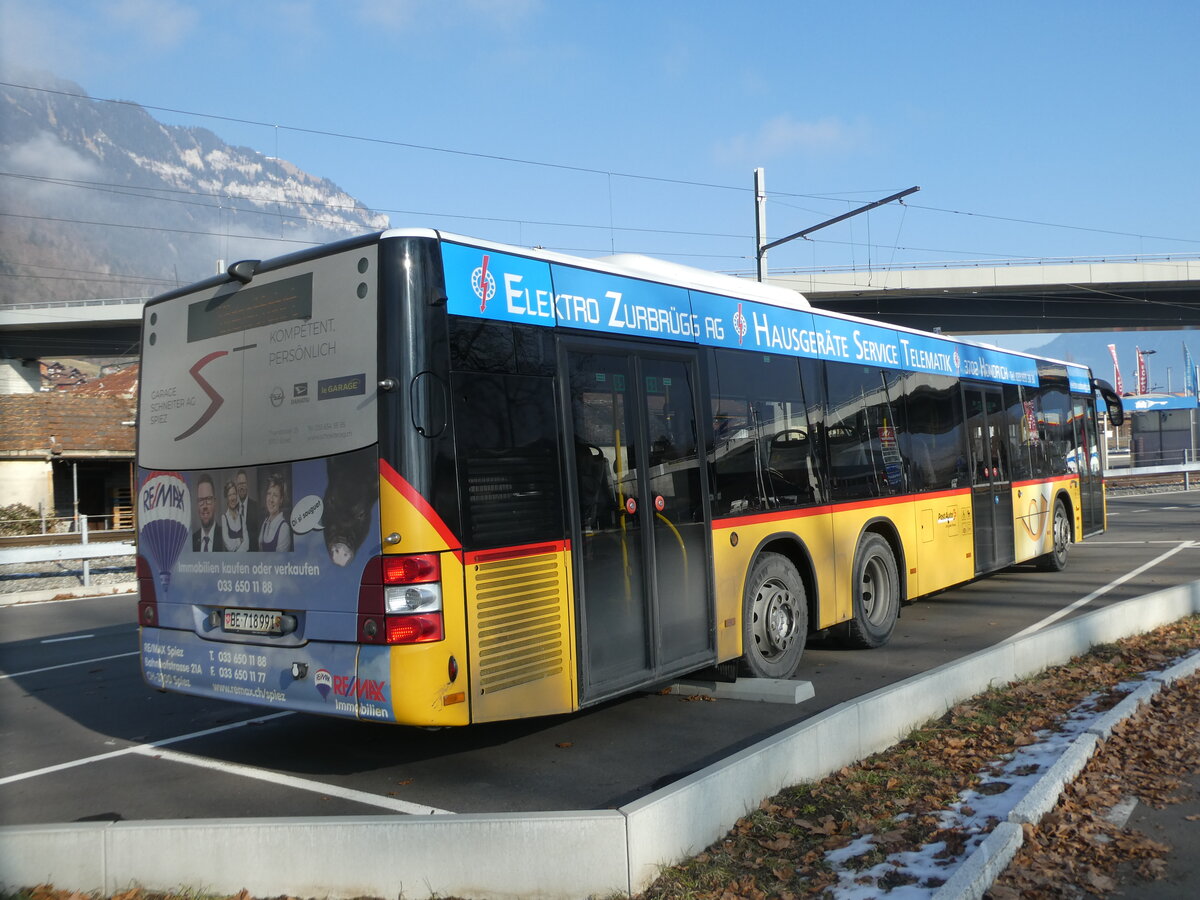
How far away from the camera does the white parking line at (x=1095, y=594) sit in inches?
427

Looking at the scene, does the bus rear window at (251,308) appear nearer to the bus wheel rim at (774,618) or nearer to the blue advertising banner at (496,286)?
the blue advertising banner at (496,286)

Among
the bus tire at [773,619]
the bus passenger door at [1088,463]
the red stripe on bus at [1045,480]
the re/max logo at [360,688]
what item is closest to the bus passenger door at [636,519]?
the bus tire at [773,619]

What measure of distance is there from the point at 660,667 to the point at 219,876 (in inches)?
132

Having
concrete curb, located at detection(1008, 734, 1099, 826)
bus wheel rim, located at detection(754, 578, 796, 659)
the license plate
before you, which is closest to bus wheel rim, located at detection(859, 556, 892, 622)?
bus wheel rim, located at detection(754, 578, 796, 659)

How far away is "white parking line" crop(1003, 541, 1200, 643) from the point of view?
427 inches

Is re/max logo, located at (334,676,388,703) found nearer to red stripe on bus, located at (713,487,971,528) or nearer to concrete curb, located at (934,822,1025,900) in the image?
concrete curb, located at (934,822,1025,900)

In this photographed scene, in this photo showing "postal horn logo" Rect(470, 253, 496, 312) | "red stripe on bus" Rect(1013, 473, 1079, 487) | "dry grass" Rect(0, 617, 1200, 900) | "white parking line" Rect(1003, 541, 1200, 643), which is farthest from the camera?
"red stripe on bus" Rect(1013, 473, 1079, 487)

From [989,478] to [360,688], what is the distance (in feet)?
32.6

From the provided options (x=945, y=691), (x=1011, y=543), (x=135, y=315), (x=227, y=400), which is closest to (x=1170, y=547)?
(x=1011, y=543)

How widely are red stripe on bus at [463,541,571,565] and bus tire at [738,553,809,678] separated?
2.39 meters

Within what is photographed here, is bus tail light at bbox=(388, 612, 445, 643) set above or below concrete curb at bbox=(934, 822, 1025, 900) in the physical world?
above

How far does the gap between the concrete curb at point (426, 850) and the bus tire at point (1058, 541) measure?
1174cm

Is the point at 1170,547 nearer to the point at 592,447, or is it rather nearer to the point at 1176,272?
the point at 592,447

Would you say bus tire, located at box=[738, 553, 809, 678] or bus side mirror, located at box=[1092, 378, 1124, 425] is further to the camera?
bus side mirror, located at box=[1092, 378, 1124, 425]
